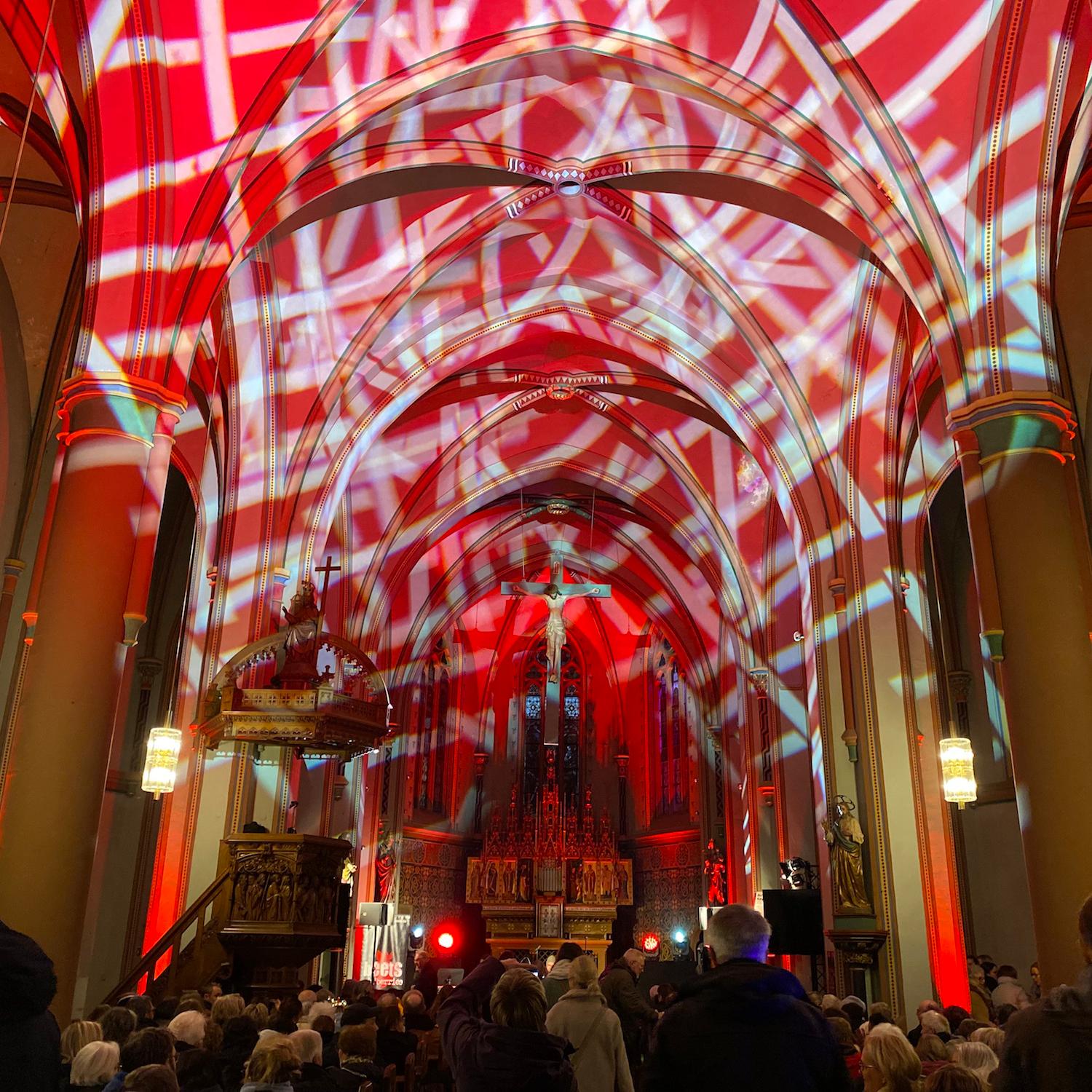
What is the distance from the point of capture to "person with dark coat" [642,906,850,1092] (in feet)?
8.60

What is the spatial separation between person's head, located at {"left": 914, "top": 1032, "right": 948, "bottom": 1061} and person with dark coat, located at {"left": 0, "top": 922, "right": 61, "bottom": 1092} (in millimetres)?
3466

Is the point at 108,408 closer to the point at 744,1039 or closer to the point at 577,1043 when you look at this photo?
the point at 577,1043

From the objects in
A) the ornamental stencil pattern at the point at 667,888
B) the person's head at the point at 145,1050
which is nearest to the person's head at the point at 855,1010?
the person's head at the point at 145,1050

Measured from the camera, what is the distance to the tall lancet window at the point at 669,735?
81.6 ft

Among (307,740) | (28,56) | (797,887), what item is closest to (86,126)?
(28,56)

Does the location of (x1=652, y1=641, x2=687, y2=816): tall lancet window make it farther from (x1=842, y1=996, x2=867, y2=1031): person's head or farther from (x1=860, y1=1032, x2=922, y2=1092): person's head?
(x1=860, y1=1032, x2=922, y2=1092): person's head

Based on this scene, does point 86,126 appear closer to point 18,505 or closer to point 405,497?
point 18,505

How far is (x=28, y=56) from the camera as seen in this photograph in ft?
27.1


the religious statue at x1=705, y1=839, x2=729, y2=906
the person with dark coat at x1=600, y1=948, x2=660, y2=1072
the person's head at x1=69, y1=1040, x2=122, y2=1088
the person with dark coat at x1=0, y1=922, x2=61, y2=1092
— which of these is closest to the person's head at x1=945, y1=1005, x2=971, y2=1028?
the person with dark coat at x1=600, y1=948, x2=660, y2=1072

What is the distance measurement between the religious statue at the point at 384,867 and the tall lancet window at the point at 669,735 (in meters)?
6.82

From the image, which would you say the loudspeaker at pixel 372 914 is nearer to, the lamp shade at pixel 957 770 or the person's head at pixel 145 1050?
the lamp shade at pixel 957 770

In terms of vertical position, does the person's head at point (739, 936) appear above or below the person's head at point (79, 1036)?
above

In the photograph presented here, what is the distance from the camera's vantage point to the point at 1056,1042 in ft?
8.43

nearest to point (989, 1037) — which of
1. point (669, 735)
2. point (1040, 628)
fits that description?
point (1040, 628)
